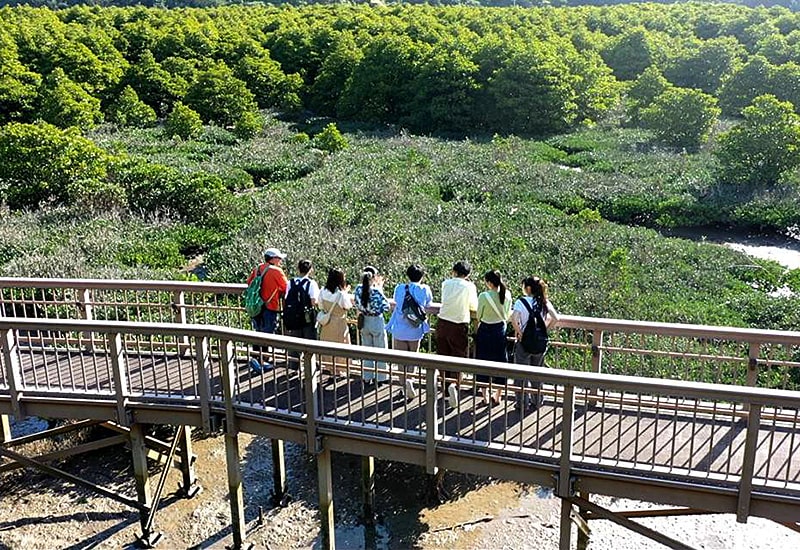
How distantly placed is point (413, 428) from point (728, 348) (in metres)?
7.74

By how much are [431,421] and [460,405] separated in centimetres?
79

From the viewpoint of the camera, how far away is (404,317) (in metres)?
8.10

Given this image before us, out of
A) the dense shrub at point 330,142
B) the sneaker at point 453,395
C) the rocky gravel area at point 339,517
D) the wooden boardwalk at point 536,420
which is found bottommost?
the rocky gravel area at point 339,517

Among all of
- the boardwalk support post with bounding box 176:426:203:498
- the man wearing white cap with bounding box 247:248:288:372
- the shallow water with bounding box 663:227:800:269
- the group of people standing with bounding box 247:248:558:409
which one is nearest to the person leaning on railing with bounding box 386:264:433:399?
the group of people standing with bounding box 247:248:558:409

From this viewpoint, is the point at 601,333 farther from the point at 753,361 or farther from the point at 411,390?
the point at 411,390

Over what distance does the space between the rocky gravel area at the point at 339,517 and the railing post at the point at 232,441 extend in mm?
525

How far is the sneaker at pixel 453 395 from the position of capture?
746 cm

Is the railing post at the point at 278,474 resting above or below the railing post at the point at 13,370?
below

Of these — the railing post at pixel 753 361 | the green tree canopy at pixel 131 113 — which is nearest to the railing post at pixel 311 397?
the railing post at pixel 753 361

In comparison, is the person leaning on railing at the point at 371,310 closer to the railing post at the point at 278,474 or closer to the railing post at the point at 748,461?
the railing post at the point at 278,474

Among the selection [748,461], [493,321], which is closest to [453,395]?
[493,321]

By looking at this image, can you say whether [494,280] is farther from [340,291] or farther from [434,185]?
[434,185]

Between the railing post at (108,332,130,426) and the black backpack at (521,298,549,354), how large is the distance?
4.13 metres

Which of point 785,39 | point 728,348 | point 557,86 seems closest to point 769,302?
point 728,348
